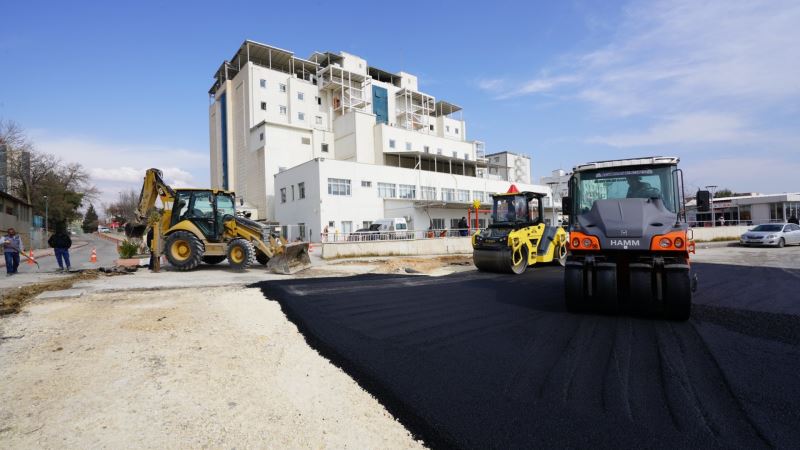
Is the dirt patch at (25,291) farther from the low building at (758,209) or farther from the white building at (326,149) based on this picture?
the low building at (758,209)

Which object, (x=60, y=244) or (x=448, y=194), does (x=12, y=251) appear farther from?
(x=448, y=194)

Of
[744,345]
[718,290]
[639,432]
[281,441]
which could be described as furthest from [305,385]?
[718,290]

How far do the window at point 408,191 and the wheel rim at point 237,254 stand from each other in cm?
2577

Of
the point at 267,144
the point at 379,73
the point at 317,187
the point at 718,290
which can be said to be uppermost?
the point at 379,73

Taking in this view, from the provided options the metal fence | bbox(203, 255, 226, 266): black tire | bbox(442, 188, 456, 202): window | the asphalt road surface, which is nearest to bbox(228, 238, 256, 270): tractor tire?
bbox(203, 255, 226, 266): black tire

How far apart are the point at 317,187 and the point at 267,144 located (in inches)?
474

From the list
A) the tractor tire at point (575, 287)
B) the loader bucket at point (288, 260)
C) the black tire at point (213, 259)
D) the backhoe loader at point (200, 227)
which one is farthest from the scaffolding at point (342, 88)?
the tractor tire at point (575, 287)

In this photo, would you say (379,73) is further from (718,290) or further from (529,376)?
(529,376)

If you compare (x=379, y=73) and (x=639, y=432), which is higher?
(x=379, y=73)

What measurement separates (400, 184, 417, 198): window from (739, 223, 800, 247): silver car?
978 inches

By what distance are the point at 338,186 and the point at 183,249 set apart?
65.9 ft

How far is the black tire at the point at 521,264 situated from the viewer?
11.5 metres

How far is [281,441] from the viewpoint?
9.30 feet

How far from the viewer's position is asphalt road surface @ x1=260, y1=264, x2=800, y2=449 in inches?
113
